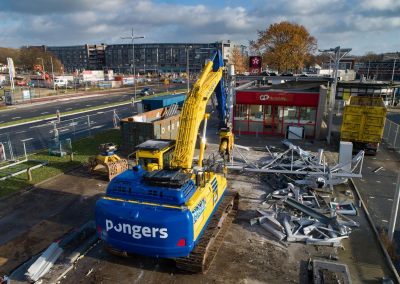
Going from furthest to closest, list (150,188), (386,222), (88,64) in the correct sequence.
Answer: (88,64), (386,222), (150,188)

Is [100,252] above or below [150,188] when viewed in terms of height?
below

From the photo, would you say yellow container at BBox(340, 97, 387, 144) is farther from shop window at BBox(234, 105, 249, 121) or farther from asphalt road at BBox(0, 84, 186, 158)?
asphalt road at BBox(0, 84, 186, 158)

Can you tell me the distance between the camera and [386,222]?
37.9 feet

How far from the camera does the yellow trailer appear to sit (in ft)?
63.8

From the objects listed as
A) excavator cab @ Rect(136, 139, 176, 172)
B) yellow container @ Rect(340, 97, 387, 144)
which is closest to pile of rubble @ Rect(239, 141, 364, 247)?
excavator cab @ Rect(136, 139, 176, 172)

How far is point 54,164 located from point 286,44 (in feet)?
156

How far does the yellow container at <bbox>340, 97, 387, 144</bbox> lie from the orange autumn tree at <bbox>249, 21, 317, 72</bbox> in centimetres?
3583

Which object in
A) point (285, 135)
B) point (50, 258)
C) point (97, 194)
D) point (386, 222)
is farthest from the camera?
point (285, 135)

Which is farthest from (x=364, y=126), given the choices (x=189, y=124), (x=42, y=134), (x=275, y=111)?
(x=42, y=134)

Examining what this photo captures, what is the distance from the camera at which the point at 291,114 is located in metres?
24.4

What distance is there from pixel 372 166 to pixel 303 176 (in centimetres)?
582

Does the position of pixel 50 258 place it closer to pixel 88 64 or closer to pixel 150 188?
pixel 150 188

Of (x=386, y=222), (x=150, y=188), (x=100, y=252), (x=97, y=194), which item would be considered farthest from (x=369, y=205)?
(x=97, y=194)

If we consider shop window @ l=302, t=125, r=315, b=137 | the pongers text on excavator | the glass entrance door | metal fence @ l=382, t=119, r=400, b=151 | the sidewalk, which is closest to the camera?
the pongers text on excavator
